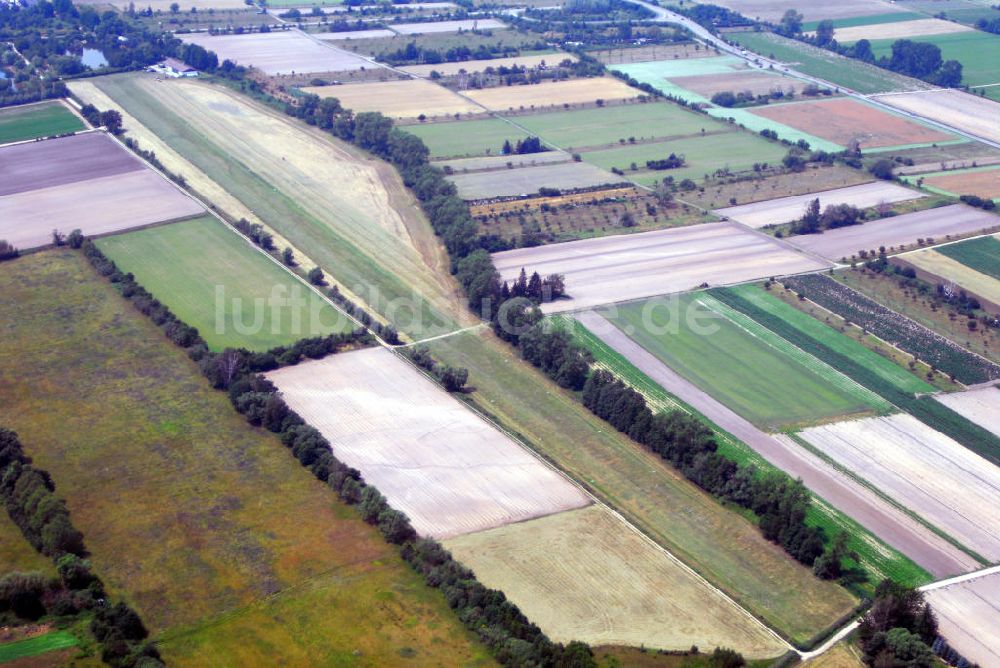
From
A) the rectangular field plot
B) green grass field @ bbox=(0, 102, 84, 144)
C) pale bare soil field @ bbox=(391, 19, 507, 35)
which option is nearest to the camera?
the rectangular field plot

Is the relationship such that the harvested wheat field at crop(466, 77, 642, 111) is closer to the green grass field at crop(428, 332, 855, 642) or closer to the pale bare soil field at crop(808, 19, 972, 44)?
the pale bare soil field at crop(808, 19, 972, 44)

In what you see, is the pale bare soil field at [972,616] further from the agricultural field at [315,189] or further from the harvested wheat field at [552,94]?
the harvested wheat field at [552,94]

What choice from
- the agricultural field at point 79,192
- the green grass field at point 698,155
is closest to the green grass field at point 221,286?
the agricultural field at point 79,192

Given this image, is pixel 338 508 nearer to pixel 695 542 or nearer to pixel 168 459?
pixel 168 459

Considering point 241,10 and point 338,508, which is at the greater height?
point 241,10

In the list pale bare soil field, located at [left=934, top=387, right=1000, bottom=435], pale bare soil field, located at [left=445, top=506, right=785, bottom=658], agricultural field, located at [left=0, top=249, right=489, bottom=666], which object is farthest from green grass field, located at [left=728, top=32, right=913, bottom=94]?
agricultural field, located at [left=0, top=249, right=489, bottom=666]

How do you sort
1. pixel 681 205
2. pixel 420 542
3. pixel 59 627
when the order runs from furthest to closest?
1. pixel 681 205
2. pixel 420 542
3. pixel 59 627

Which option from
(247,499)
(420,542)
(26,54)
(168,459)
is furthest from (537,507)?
(26,54)
